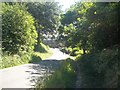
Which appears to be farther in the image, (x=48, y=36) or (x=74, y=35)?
(x=48, y=36)

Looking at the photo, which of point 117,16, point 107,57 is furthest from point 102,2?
point 107,57

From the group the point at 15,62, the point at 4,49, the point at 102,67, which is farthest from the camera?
the point at 4,49

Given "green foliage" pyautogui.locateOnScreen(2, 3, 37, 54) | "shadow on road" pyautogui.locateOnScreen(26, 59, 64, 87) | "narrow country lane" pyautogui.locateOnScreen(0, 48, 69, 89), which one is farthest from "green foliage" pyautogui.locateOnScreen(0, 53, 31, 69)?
"shadow on road" pyautogui.locateOnScreen(26, 59, 64, 87)

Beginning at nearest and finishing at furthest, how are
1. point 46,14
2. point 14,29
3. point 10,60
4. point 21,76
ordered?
point 21,76
point 10,60
point 14,29
point 46,14

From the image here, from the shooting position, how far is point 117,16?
17078 mm

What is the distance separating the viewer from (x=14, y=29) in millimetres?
33438

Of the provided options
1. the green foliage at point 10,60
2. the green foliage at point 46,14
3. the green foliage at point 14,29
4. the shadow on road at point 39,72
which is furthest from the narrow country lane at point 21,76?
the green foliage at point 46,14

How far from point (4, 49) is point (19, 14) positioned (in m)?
4.90

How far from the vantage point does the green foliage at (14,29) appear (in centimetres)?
3256

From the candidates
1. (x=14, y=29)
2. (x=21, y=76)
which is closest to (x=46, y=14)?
(x=14, y=29)

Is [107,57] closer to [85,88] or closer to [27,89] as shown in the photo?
[85,88]

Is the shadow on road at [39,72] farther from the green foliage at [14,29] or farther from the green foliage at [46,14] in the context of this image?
the green foliage at [46,14]

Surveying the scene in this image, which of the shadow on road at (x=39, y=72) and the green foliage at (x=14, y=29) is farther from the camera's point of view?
the green foliage at (x=14, y=29)

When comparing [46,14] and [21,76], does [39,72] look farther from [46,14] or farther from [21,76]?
[46,14]
